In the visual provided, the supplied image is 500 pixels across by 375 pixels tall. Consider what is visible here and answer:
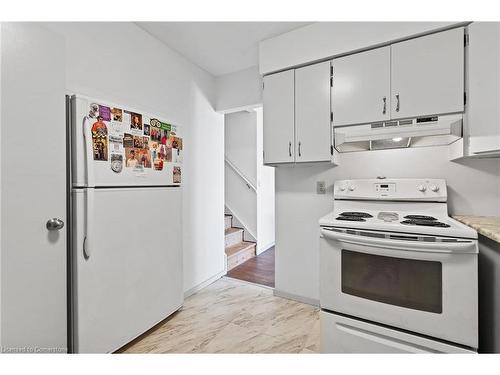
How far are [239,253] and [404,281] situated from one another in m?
2.46

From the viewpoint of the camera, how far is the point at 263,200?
427cm

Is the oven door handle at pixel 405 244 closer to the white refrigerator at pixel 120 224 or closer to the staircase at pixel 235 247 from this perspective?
the white refrigerator at pixel 120 224

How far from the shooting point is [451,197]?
5.98 feet

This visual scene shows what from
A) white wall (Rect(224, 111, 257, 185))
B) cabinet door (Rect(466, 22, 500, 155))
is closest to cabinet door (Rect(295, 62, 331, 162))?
cabinet door (Rect(466, 22, 500, 155))

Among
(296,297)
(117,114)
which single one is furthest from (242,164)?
(117,114)

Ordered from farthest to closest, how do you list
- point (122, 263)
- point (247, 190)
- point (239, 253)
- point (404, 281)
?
point (247, 190) → point (239, 253) → point (122, 263) → point (404, 281)

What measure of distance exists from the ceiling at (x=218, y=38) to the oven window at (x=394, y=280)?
6.41 ft

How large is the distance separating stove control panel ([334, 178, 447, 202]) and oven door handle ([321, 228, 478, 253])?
0.64m

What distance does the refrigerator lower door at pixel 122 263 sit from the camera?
1391 millimetres

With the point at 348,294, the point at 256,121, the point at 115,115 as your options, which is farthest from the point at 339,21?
the point at 256,121

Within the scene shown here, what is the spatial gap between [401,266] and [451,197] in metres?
0.84

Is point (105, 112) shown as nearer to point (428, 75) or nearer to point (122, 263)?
point (122, 263)

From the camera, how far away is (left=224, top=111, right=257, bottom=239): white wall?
Answer: 4117 mm

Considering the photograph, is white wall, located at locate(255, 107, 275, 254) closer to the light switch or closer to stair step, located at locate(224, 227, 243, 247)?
stair step, located at locate(224, 227, 243, 247)
